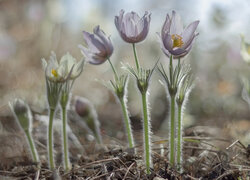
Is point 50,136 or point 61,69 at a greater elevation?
point 61,69

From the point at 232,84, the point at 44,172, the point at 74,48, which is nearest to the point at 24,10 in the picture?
the point at 74,48

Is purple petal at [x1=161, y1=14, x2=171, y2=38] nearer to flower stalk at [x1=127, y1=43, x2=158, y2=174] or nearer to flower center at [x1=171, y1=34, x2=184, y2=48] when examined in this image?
flower center at [x1=171, y1=34, x2=184, y2=48]

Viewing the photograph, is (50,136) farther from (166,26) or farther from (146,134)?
(166,26)

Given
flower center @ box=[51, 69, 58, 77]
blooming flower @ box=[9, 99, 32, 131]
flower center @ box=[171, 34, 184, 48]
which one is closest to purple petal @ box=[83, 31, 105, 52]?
flower center @ box=[51, 69, 58, 77]

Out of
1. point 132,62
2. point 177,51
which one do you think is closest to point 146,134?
point 177,51

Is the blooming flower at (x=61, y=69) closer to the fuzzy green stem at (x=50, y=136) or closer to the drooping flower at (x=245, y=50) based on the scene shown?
the fuzzy green stem at (x=50, y=136)

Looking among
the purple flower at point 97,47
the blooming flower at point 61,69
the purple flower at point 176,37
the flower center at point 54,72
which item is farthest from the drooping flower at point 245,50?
the flower center at point 54,72
